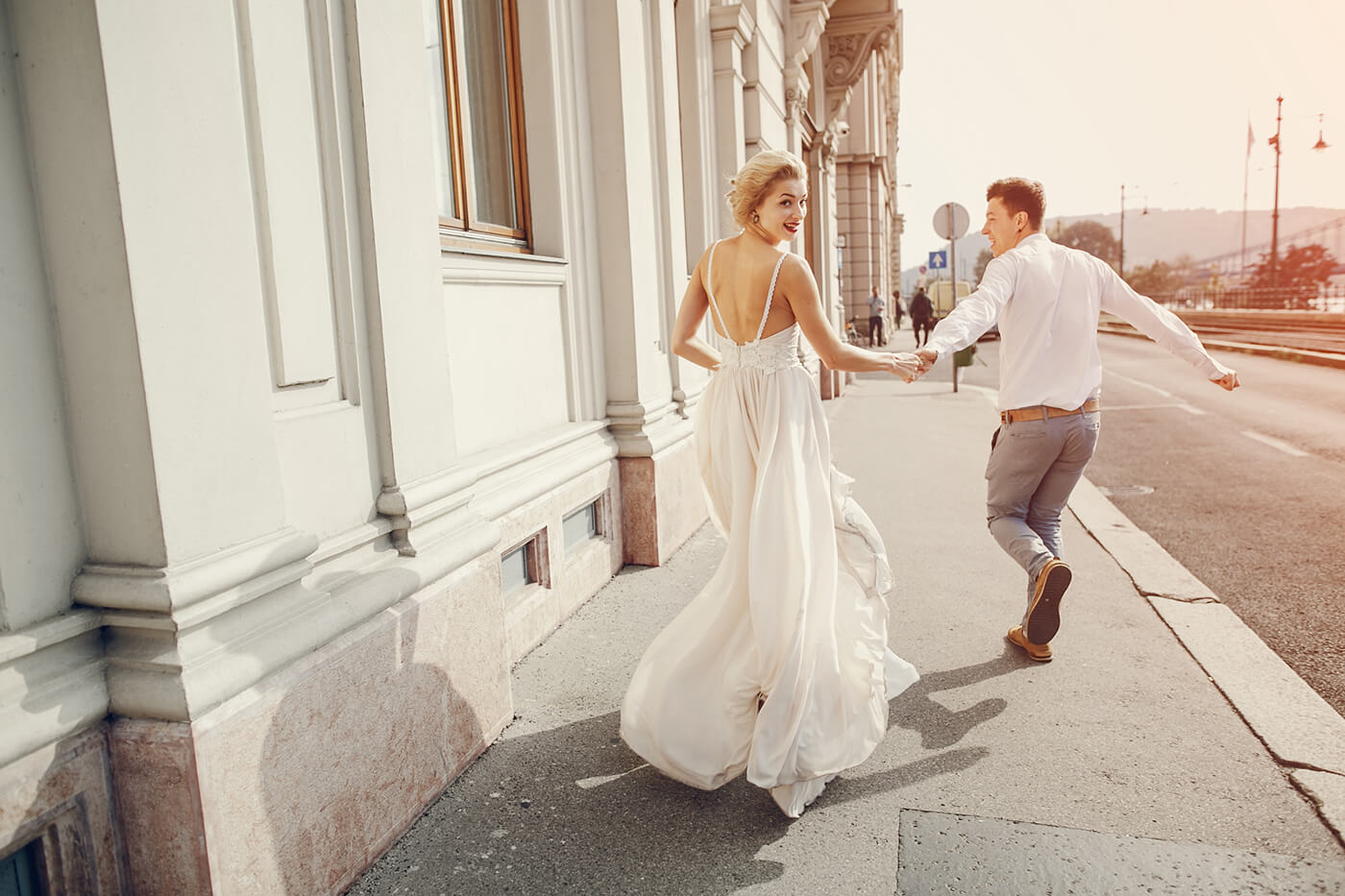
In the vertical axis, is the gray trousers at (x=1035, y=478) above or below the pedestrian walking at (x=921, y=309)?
below

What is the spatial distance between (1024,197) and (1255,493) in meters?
5.06

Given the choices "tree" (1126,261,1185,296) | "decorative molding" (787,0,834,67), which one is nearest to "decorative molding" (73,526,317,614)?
"decorative molding" (787,0,834,67)

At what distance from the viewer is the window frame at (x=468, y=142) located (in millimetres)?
4539

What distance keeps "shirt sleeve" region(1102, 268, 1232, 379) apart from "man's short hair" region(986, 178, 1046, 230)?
41cm

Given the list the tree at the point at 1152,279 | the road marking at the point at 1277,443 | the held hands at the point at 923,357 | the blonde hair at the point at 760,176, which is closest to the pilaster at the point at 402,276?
the blonde hair at the point at 760,176

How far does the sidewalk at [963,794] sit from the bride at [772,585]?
21 centimetres

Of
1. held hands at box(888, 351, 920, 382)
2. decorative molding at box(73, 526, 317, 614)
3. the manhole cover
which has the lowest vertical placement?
the manhole cover

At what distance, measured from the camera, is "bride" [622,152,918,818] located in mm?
3102

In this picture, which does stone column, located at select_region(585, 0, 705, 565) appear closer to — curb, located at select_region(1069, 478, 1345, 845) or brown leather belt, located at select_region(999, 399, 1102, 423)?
brown leather belt, located at select_region(999, 399, 1102, 423)

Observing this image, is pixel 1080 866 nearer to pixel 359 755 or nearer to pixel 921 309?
pixel 359 755

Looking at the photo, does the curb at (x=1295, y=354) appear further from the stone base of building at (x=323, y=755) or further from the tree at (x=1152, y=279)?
the tree at (x=1152, y=279)

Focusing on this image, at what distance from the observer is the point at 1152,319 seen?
439cm

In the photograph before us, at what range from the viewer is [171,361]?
2.25m

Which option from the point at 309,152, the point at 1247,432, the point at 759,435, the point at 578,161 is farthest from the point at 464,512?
the point at 1247,432
